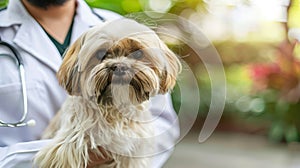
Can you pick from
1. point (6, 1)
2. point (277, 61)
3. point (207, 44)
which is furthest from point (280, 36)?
point (6, 1)

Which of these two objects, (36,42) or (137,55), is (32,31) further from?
(137,55)

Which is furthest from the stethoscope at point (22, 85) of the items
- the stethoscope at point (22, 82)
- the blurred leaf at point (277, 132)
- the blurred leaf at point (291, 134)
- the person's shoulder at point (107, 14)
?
the blurred leaf at point (291, 134)

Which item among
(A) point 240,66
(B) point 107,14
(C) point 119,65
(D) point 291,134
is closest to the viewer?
(C) point 119,65

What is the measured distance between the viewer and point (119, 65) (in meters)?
0.70

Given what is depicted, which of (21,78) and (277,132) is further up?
(21,78)

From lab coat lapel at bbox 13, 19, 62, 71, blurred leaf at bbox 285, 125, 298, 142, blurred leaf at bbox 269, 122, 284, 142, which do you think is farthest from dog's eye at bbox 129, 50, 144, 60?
blurred leaf at bbox 285, 125, 298, 142

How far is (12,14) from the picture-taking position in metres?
0.78

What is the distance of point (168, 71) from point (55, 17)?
19cm

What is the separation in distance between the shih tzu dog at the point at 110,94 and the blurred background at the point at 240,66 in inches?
2.2

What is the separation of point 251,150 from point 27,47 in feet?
2.45

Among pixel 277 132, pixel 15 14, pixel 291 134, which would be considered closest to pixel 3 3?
pixel 15 14

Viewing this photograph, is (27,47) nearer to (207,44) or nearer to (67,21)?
(67,21)

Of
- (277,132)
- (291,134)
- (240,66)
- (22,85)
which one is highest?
(22,85)

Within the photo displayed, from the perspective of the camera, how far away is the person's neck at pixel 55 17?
2.58 ft
